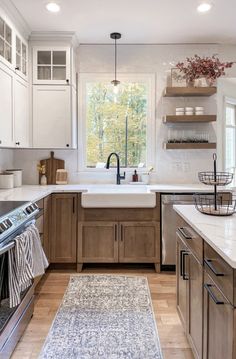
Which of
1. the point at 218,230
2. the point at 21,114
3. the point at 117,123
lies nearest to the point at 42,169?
the point at 21,114

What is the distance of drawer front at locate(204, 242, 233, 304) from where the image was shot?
129cm

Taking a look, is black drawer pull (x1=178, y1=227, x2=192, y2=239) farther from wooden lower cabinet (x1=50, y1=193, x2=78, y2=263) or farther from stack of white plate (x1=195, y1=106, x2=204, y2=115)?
stack of white plate (x1=195, y1=106, x2=204, y2=115)

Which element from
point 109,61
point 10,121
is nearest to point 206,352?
point 10,121

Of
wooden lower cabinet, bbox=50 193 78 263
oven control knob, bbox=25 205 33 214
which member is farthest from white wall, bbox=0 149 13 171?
oven control knob, bbox=25 205 33 214

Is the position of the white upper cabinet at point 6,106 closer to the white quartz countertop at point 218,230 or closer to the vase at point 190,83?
the white quartz countertop at point 218,230

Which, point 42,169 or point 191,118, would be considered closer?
point 191,118

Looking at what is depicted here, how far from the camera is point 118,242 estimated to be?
3.62 m

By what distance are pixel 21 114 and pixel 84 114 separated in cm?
92

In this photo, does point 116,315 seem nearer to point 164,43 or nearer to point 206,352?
point 206,352

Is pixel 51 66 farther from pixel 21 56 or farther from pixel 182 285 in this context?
pixel 182 285

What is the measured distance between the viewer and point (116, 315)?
2621 millimetres

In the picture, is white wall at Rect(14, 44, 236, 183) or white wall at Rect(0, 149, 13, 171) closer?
white wall at Rect(0, 149, 13, 171)

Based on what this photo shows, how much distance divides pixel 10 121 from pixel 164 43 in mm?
2185

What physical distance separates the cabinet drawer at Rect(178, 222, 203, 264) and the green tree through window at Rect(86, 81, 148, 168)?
7.37ft
